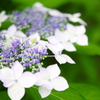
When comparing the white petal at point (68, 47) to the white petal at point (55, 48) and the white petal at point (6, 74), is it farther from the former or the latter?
the white petal at point (6, 74)

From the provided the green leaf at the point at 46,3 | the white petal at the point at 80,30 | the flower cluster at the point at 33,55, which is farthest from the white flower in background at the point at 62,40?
the green leaf at the point at 46,3

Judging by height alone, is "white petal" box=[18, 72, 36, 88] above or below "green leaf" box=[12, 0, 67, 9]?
below

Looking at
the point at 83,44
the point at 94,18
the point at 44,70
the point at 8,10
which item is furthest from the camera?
the point at 94,18

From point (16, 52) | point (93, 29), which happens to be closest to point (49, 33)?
point (16, 52)

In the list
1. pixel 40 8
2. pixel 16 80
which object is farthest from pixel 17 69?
pixel 40 8

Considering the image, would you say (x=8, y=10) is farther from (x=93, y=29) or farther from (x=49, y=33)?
(x=93, y=29)

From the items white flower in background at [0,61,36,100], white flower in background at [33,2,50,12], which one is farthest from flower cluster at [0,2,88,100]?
white flower in background at [33,2,50,12]

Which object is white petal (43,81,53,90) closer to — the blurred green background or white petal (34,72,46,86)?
white petal (34,72,46,86)
